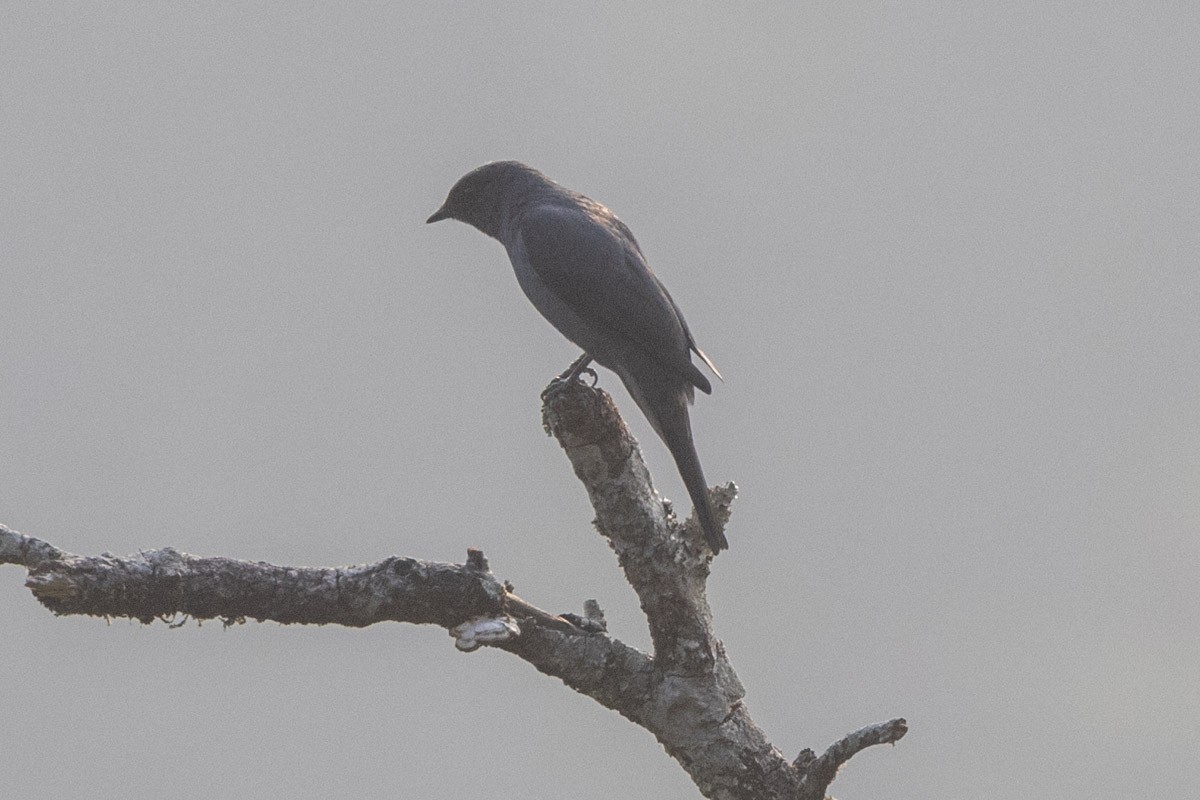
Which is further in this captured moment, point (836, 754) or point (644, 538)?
point (644, 538)

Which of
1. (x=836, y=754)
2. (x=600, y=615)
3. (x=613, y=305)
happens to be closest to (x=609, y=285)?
(x=613, y=305)

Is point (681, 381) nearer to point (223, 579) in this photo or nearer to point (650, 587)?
point (650, 587)

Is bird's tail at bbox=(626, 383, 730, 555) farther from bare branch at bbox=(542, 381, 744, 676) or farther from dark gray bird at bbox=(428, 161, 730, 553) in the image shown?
bare branch at bbox=(542, 381, 744, 676)

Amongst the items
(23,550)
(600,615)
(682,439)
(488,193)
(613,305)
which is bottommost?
(23,550)

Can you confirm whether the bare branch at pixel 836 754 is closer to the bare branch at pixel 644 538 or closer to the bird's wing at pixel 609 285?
the bare branch at pixel 644 538

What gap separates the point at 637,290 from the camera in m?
9.14

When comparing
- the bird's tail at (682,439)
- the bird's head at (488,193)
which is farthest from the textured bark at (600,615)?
the bird's head at (488,193)

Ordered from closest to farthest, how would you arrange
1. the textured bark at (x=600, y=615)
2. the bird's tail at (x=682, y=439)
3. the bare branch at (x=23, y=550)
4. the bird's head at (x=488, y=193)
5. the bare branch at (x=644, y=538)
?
1. the bare branch at (x=23, y=550)
2. the textured bark at (x=600, y=615)
3. the bare branch at (x=644, y=538)
4. the bird's tail at (x=682, y=439)
5. the bird's head at (x=488, y=193)

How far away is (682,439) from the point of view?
8594mm

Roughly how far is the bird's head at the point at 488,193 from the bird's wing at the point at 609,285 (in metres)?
1.00

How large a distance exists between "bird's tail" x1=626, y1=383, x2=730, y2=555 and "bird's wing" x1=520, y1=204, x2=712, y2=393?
181 millimetres

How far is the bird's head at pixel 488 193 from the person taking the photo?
10.6 m

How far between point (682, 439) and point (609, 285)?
3.79ft

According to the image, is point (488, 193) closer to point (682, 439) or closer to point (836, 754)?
point (682, 439)
